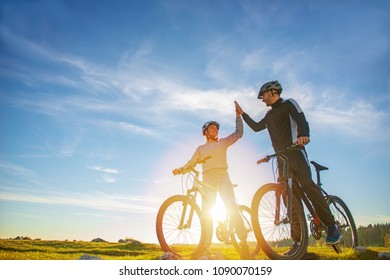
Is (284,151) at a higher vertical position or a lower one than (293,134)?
lower

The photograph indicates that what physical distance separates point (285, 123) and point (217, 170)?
1861 millimetres

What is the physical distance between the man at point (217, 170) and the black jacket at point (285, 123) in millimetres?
1026

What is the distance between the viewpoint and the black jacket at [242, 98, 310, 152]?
22.5ft

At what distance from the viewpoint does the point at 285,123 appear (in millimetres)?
7277

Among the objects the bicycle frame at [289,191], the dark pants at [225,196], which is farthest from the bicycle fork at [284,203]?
the dark pants at [225,196]

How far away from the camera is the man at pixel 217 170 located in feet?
24.9

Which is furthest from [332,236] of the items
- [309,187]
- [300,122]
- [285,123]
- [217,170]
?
[217,170]

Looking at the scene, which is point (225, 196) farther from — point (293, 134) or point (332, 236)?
point (332, 236)

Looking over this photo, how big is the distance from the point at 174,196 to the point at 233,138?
2142 millimetres

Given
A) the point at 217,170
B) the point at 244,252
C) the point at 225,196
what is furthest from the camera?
the point at 217,170

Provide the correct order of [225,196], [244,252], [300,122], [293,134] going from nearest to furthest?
[300,122], [293,134], [244,252], [225,196]

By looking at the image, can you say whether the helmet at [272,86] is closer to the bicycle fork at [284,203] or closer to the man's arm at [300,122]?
the man's arm at [300,122]

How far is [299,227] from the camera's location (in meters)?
6.45

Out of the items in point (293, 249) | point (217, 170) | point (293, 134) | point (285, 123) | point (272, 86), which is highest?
point (272, 86)
